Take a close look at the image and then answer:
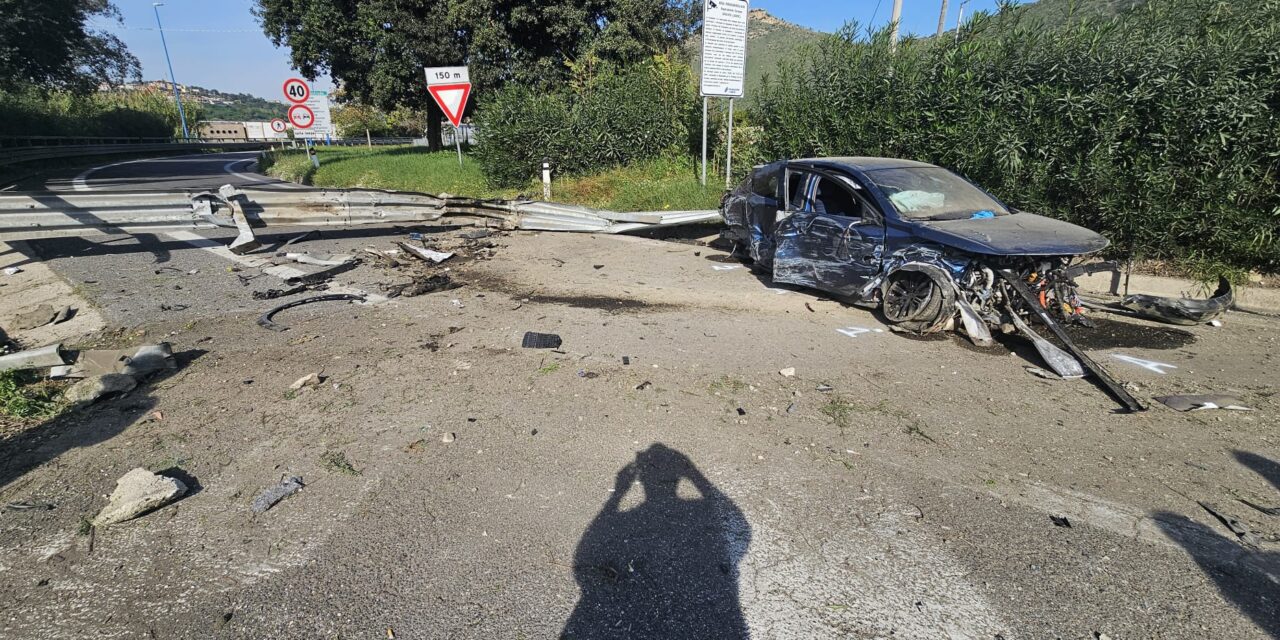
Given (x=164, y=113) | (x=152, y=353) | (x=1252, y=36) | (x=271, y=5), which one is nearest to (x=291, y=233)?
(x=152, y=353)

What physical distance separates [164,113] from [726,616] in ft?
242

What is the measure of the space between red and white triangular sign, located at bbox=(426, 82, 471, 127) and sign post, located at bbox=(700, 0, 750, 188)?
6.04 meters

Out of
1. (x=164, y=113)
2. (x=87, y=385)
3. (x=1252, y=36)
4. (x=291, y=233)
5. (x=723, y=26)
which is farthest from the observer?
(x=164, y=113)

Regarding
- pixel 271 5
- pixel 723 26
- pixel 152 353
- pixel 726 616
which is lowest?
pixel 726 616

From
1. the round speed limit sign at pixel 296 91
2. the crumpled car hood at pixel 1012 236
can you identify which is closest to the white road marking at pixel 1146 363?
the crumpled car hood at pixel 1012 236

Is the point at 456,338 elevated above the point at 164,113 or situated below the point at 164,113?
below

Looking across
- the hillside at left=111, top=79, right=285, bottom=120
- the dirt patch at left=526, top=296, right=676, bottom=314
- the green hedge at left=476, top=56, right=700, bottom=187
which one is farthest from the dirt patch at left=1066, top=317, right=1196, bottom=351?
the hillside at left=111, top=79, right=285, bottom=120

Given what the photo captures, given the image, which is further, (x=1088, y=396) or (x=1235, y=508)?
(x=1088, y=396)

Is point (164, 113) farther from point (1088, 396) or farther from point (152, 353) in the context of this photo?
point (1088, 396)

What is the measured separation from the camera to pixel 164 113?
55.3m

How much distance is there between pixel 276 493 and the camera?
2.97 metres

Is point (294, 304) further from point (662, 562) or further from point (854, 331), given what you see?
point (854, 331)

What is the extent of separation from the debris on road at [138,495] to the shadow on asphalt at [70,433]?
0.23 metres

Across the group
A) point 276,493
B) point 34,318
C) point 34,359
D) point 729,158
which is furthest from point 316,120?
point 276,493
